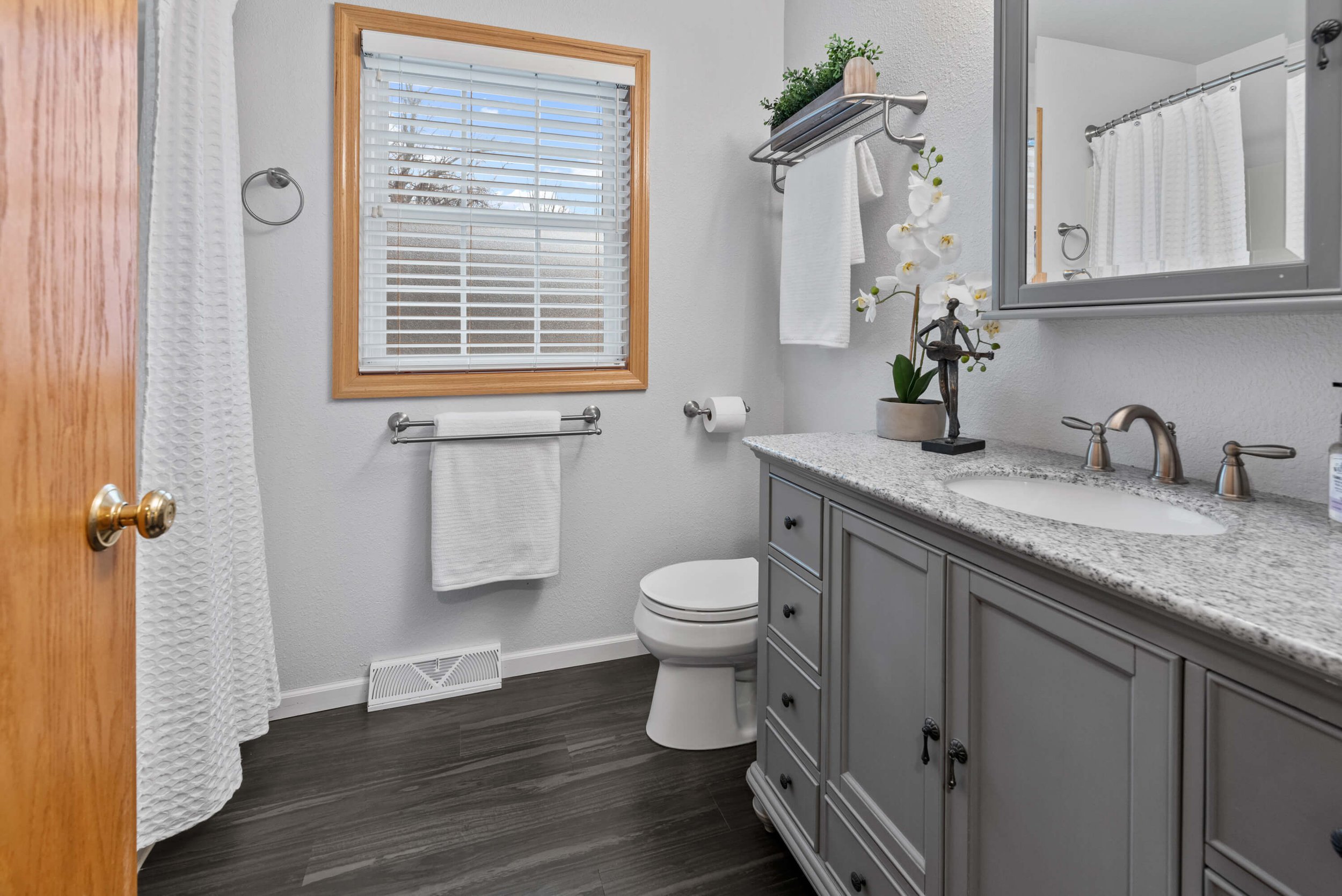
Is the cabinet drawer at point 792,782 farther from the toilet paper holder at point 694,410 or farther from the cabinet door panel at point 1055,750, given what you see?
the toilet paper holder at point 694,410

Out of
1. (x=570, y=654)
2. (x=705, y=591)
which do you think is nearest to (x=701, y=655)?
(x=705, y=591)

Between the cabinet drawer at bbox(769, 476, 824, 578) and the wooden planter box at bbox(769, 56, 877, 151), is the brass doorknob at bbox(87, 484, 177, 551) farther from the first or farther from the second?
the wooden planter box at bbox(769, 56, 877, 151)

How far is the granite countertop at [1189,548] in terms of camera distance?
0.57m

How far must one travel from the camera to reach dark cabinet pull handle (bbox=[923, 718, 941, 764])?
0.97m

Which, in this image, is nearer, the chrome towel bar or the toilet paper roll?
the chrome towel bar

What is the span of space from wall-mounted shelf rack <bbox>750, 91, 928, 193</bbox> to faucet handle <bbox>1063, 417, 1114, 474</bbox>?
924 millimetres

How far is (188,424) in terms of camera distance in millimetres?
1420

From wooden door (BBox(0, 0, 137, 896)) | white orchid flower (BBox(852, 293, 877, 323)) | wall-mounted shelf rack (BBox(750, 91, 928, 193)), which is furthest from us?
wall-mounted shelf rack (BBox(750, 91, 928, 193))

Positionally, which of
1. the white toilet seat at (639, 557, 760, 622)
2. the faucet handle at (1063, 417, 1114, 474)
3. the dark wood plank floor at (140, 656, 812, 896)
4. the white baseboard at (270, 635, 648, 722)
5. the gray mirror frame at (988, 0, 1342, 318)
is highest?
the gray mirror frame at (988, 0, 1342, 318)

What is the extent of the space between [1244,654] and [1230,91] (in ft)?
2.94

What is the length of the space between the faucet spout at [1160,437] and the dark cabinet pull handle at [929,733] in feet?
1.80

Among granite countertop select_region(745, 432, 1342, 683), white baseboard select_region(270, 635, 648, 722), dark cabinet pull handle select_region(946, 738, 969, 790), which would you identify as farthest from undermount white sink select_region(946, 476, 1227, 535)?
white baseboard select_region(270, 635, 648, 722)

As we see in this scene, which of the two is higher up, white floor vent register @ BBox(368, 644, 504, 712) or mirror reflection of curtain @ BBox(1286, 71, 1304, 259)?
mirror reflection of curtain @ BBox(1286, 71, 1304, 259)

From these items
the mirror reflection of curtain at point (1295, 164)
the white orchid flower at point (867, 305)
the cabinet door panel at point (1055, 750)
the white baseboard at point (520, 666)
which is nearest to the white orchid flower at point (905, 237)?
the white orchid flower at point (867, 305)
